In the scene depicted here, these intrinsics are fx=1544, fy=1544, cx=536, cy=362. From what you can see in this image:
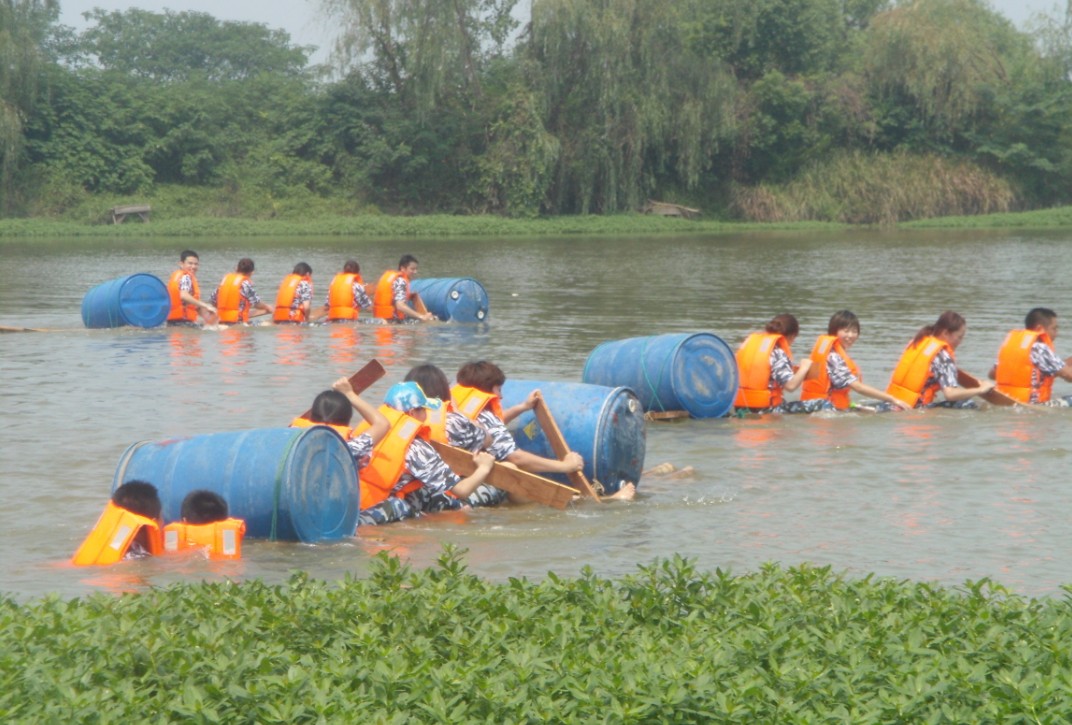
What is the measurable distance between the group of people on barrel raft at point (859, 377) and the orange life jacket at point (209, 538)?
21.6 ft

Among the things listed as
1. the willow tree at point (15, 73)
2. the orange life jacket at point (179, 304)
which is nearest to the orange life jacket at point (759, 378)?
the orange life jacket at point (179, 304)

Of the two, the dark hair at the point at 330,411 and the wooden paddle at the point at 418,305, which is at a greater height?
the dark hair at the point at 330,411

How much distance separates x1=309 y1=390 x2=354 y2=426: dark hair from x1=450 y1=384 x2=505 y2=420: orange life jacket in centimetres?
94

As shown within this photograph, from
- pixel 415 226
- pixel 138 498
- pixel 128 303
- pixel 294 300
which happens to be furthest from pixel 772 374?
pixel 415 226

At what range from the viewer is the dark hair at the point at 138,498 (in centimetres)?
806

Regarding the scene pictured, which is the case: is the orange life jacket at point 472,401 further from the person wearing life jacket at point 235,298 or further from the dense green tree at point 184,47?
the dense green tree at point 184,47

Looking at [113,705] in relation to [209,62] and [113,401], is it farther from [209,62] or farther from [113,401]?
[209,62]

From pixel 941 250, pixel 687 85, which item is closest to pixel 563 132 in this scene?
pixel 687 85

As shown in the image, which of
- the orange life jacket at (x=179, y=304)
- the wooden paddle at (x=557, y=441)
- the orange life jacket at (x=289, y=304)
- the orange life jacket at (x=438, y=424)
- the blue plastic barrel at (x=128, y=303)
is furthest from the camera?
the orange life jacket at (x=289, y=304)

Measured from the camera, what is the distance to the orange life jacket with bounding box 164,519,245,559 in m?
8.12

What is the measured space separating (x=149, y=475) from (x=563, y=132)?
4484cm

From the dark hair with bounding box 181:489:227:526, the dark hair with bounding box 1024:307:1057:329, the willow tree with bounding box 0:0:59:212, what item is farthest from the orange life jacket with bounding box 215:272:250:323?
the willow tree with bounding box 0:0:59:212

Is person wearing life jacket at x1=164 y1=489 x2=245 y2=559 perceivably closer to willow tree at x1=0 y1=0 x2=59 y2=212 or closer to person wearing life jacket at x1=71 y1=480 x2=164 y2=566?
person wearing life jacket at x1=71 y1=480 x2=164 y2=566

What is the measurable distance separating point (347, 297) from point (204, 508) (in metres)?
13.5
